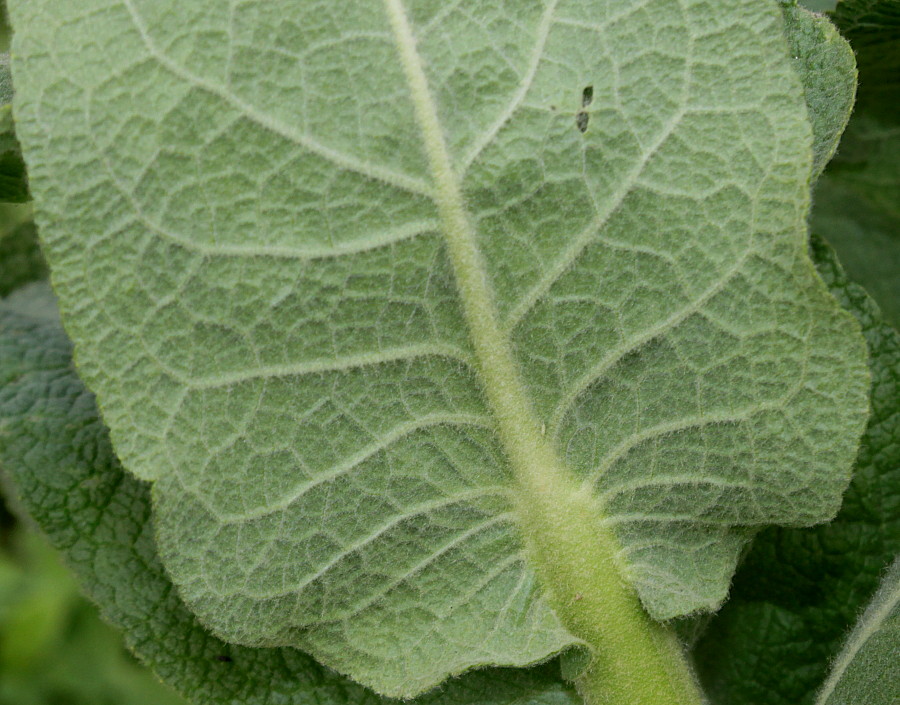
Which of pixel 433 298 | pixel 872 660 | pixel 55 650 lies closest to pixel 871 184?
pixel 872 660

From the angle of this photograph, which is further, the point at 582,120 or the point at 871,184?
the point at 871,184

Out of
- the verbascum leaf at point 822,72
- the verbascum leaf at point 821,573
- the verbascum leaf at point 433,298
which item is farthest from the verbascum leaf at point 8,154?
the verbascum leaf at point 821,573

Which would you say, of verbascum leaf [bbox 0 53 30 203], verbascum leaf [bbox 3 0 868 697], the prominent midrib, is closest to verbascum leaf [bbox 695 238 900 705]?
verbascum leaf [bbox 3 0 868 697]

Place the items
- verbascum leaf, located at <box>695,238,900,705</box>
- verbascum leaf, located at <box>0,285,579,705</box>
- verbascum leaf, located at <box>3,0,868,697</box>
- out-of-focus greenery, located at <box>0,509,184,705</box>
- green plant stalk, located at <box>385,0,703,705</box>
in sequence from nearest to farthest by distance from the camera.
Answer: verbascum leaf, located at <box>3,0,868,697</box> → green plant stalk, located at <box>385,0,703,705</box> → verbascum leaf, located at <box>0,285,579,705</box> → verbascum leaf, located at <box>695,238,900,705</box> → out-of-focus greenery, located at <box>0,509,184,705</box>

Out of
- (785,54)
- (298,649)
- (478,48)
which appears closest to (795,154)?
(785,54)

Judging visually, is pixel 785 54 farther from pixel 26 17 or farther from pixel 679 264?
pixel 26 17

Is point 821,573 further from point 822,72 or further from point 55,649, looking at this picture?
point 55,649

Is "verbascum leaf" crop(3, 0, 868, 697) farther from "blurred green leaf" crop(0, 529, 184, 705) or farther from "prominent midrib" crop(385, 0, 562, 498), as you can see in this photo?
"blurred green leaf" crop(0, 529, 184, 705)
